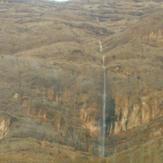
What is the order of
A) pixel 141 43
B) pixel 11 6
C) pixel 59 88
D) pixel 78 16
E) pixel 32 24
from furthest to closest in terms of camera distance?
pixel 11 6 → pixel 78 16 → pixel 32 24 → pixel 141 43 → pixel 59 88

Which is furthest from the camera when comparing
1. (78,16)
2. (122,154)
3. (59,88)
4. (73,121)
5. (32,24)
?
(78,16)

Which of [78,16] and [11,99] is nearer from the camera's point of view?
[11,99]

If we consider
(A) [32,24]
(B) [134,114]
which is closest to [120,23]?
(A) [32,24]

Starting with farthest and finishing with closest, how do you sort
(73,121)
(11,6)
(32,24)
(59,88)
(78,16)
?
(11,6) < (78,16) < (32,24) < (59,88) < (73,121)

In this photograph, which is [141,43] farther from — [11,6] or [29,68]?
[11,6]

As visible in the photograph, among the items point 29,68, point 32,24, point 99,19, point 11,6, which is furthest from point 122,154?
point 11,6

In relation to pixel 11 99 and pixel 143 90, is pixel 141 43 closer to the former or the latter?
pixel 143 90
